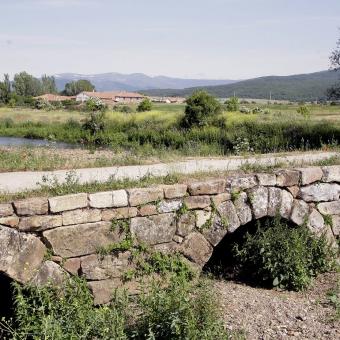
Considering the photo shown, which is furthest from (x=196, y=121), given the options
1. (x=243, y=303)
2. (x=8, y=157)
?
(x=243, y=303)

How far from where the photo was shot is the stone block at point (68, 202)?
5802mm

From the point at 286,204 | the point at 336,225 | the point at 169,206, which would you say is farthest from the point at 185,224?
the point at 336,225

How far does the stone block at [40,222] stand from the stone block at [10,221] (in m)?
0.05

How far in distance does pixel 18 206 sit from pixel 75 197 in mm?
672

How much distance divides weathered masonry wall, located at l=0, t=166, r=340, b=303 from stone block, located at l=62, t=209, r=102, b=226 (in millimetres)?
12

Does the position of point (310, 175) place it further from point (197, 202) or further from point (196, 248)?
point (196, 248)

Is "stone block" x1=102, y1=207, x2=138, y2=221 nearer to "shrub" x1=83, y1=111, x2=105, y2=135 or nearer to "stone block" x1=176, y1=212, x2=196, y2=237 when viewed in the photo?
"stone block" x1=176, y1=212, x2=196, y2=237

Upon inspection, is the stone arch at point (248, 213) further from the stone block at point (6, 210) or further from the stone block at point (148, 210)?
the stone block at point (6, 210)

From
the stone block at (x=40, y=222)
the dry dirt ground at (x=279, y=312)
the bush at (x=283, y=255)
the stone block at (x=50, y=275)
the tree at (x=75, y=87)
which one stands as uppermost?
the tree at (x=75, y=87)

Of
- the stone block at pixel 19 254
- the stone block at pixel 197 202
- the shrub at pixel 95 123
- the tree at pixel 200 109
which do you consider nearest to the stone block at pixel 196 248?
the stone block at pixel 197 202

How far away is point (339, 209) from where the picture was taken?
8.24 metres

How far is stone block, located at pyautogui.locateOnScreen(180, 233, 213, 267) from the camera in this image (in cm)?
689

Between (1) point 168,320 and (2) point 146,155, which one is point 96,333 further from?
(2) point 146,155

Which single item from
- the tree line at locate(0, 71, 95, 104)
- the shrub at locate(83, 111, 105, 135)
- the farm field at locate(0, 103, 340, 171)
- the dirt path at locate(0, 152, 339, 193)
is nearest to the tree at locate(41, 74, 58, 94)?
the tree line at locate(0, 71, 95, 104)
